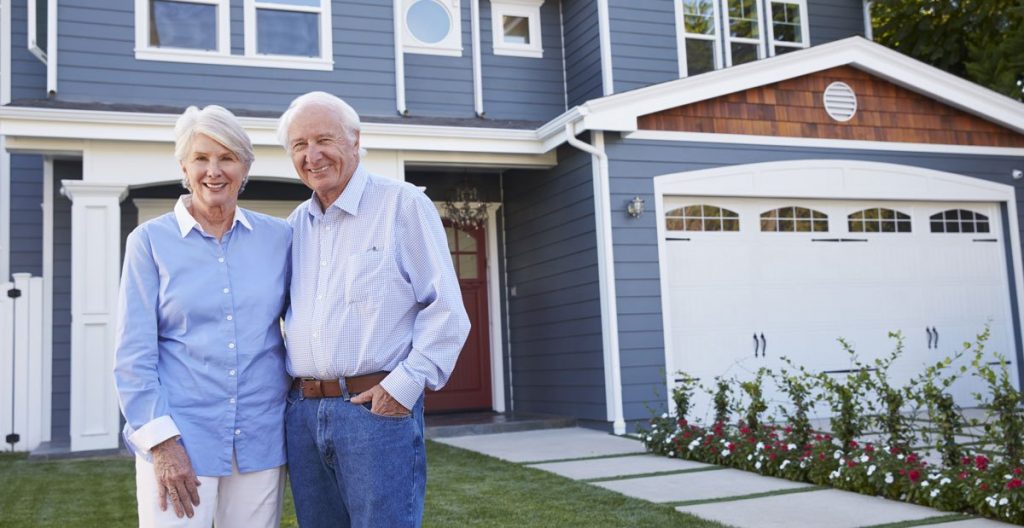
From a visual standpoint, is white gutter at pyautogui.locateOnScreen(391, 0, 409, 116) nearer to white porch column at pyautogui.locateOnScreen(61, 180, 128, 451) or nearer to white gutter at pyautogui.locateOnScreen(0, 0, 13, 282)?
white porch column at pyautogui.locateOnScreen(61, 180, 128, 451)

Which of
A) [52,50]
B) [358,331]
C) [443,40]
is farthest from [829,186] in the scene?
[358,331]

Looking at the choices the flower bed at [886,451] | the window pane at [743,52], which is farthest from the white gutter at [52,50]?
the window pane at [743,52]

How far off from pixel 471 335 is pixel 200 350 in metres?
8.20

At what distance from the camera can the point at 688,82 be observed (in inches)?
330

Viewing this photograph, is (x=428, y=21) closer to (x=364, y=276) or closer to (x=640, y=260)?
(x=640, y=260)

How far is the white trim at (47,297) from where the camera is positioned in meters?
8.34

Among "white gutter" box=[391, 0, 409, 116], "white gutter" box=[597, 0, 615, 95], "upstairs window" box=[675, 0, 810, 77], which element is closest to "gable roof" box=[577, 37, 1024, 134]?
"white gutter" box=[597, 0, 615, 95]

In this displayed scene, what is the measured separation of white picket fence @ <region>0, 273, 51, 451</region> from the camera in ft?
25.9

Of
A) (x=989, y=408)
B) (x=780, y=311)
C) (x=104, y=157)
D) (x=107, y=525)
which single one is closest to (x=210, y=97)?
(x=104, y=157)

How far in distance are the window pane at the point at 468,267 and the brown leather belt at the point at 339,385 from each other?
808 centimetres

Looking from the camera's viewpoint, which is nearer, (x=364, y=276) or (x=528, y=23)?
(x=364, y=276)

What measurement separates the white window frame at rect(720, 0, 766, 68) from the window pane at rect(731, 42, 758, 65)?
0.13 feet

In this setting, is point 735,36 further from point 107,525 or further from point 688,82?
point 107,525

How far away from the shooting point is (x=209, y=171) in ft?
7.20
